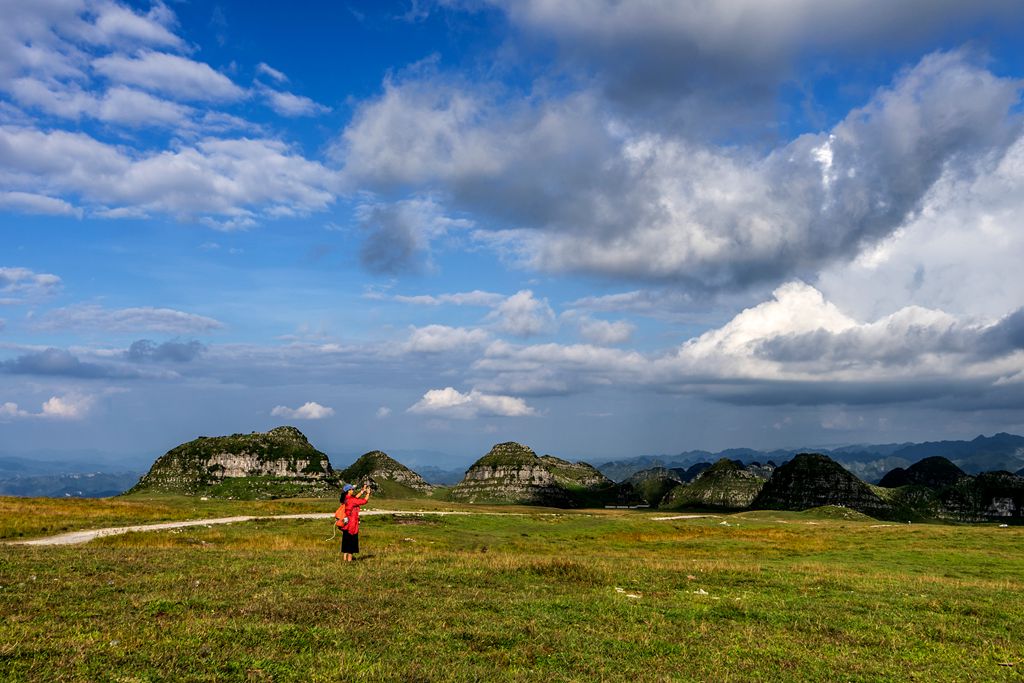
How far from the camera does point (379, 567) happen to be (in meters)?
24.3

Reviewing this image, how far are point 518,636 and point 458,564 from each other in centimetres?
1089

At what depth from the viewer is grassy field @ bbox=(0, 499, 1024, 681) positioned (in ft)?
41.3

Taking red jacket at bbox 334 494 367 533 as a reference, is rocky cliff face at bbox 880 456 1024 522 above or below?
below

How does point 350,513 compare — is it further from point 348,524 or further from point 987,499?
point 987,499

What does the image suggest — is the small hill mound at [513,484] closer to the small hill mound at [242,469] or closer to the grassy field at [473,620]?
the small hill mound at [242,469]

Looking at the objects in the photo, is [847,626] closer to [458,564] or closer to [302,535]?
[458,564]

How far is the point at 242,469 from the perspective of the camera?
162m

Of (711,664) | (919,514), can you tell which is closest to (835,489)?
(919,514)

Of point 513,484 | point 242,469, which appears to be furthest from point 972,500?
point 242,469

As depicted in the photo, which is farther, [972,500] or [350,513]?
[972,500]

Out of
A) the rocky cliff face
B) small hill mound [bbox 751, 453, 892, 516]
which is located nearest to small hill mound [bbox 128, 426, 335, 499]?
small hill mound [bbox 751, 453, 892, 516]

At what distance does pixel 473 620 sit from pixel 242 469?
165 metres

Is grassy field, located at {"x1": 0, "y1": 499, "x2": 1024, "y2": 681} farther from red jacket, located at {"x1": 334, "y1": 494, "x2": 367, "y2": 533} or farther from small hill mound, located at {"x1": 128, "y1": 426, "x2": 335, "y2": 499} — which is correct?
small hill mound, located at {"x1": 128, "y1": 426, "x2": 335, "y2": 499}

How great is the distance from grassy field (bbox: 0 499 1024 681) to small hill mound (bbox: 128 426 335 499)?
140617 mm
